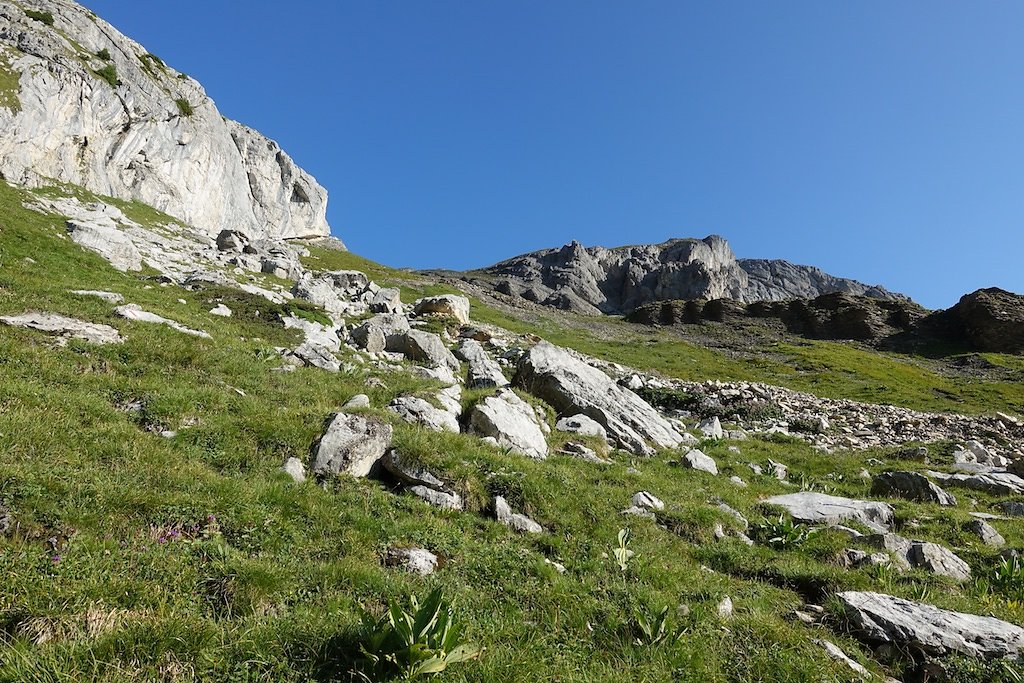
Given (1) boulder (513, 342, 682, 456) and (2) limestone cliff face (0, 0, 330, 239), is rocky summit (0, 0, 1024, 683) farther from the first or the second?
(2) limestone cliff face (0, 0, 330, 239)

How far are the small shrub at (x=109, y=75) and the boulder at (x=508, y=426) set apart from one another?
81669 millimetres

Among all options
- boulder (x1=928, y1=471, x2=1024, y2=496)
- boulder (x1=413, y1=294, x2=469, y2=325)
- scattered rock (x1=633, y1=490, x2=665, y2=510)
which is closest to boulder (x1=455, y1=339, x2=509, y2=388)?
scattered rock (x1=633, y1=490, x2=665, y2=510)

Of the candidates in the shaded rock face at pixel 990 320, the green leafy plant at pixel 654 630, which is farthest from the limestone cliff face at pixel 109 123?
the shaded rock face at pixel 990 320

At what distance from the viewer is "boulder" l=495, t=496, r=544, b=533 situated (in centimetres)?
858

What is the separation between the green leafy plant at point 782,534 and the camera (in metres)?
9.84

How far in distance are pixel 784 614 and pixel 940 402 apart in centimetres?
4249

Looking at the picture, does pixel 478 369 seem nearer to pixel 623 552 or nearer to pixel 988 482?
pixel 623 552

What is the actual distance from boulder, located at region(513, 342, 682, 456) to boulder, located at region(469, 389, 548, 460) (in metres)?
3.41

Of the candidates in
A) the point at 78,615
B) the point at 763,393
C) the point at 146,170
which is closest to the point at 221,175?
the point at 146,170

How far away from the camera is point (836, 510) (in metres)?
11.8

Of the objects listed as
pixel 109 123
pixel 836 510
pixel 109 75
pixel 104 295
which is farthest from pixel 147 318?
pixel 109 75

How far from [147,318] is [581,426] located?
13351 mm

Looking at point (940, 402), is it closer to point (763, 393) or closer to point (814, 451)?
point (763, 393)

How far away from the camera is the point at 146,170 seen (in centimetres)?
7338
